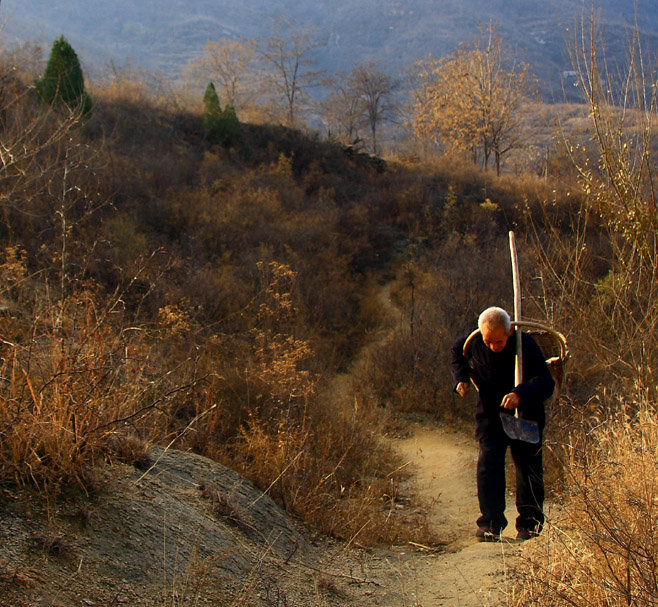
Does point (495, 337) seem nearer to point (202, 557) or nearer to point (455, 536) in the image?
point (455, 536)

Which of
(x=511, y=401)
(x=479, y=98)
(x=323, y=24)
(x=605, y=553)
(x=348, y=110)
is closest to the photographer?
(x=605, y=553)

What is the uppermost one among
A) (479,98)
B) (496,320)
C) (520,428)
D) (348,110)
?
(348,110)

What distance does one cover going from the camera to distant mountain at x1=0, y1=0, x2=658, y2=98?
430ft

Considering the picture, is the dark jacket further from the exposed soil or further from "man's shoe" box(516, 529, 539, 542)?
the exposed soil

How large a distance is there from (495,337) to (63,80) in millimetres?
16582

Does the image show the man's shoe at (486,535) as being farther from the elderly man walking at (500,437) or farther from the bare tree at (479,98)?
the bare tree at (479,98)

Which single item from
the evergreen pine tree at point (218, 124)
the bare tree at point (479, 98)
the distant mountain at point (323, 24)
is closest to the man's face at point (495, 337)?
the evergreen pine tree at point (218, 124)

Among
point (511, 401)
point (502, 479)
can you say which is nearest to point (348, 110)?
point (502, 479)

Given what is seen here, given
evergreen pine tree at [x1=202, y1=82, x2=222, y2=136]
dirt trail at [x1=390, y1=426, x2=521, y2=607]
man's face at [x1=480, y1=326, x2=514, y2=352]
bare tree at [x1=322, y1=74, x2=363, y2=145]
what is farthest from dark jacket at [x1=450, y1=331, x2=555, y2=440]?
bare tree at [x1=322, y1=74, x2=363, y2=145]

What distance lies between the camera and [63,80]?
16719mm

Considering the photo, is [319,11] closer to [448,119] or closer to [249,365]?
[448,119]

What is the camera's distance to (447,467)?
24.7 ft

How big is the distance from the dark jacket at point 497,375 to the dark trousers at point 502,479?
0.40 ft

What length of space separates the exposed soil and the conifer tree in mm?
14922
